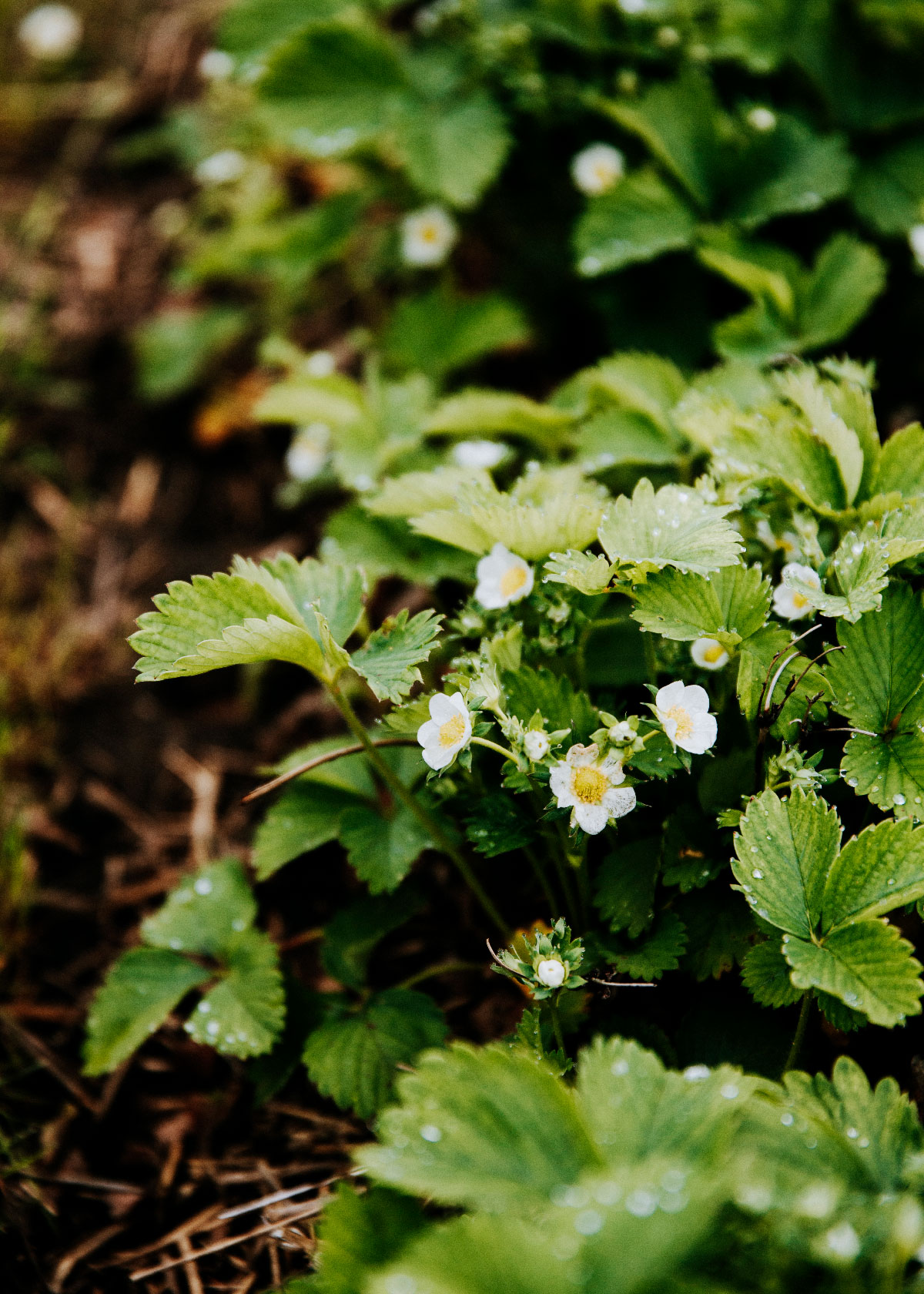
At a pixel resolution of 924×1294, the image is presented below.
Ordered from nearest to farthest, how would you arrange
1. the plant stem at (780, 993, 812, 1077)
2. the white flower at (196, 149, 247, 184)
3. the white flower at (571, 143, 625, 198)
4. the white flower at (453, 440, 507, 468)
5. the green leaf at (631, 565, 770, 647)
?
the plant stem at (780, 993, 812, 1077) < the green leaf at (631, 565, 770, 647) < the white flower at (453, 440, 507, 468) < the white flower at (571, 143, 625, 198) < the white flower at (196, 149, 247, 184)

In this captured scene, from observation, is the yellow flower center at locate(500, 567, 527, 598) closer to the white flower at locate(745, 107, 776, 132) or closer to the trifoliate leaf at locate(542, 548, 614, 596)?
the trifoliate leaf at locate(542, 548, 614, 596)

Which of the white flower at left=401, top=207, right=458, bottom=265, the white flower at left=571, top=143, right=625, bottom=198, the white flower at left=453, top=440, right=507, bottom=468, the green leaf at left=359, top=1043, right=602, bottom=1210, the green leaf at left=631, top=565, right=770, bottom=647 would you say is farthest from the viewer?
the white flower at left=401, top=207, right=458, bottom=265

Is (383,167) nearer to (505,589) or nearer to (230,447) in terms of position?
(230,447)

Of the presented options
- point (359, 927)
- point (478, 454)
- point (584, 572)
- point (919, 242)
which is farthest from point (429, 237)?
point (359, 927)

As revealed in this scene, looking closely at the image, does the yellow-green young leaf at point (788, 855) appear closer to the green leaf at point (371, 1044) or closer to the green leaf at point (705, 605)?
the green leaf at point (705, 605)

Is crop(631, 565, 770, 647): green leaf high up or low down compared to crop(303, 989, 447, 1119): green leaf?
up

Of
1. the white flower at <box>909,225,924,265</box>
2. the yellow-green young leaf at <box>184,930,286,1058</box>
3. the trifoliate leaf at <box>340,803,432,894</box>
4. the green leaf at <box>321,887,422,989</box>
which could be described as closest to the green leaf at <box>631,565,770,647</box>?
the trifoliate leaf at <box>340,803,432,894</box>

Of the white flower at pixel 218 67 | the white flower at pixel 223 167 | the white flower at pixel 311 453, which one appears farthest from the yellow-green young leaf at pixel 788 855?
the white flower at pixel 223 167

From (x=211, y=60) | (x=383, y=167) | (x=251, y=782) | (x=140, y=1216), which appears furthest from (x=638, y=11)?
(x=140, y=1216)
